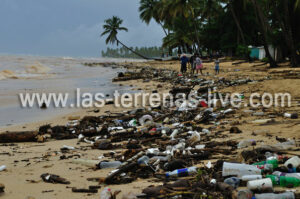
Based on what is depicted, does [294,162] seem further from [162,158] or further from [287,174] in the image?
[162,158]

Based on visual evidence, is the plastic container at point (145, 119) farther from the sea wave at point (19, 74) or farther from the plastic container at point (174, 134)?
the sea wave at point (19, 74)

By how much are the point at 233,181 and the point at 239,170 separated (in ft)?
0.68

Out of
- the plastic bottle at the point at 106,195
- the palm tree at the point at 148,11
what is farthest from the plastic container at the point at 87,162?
Answer: the palm tree at the point at 148,11

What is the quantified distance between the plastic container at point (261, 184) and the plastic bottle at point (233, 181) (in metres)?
0.13

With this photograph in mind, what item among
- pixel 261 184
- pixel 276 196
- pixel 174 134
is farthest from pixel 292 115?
pixel 276 196

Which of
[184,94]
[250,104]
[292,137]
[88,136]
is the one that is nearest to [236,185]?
[292,137]

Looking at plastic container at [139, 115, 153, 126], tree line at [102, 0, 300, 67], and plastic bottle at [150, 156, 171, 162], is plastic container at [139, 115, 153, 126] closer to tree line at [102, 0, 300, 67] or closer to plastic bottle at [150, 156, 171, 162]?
plastic bottle at [150, 156, 171, 162]

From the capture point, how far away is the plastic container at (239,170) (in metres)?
2.64

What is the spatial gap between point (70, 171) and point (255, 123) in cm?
328

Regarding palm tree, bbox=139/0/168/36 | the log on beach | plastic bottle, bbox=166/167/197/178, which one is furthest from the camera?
palm tree, bbox=139/0/168/36

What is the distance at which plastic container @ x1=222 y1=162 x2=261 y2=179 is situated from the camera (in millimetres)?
2639

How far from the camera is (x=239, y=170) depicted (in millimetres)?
2672

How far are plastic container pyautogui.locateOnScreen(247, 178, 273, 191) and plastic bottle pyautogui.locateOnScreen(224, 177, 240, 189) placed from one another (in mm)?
129

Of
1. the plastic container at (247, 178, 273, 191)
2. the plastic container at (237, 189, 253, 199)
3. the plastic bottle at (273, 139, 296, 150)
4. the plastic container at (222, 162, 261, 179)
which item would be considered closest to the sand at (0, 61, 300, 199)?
the plastic bottle at (273, 139, 296, 150)
